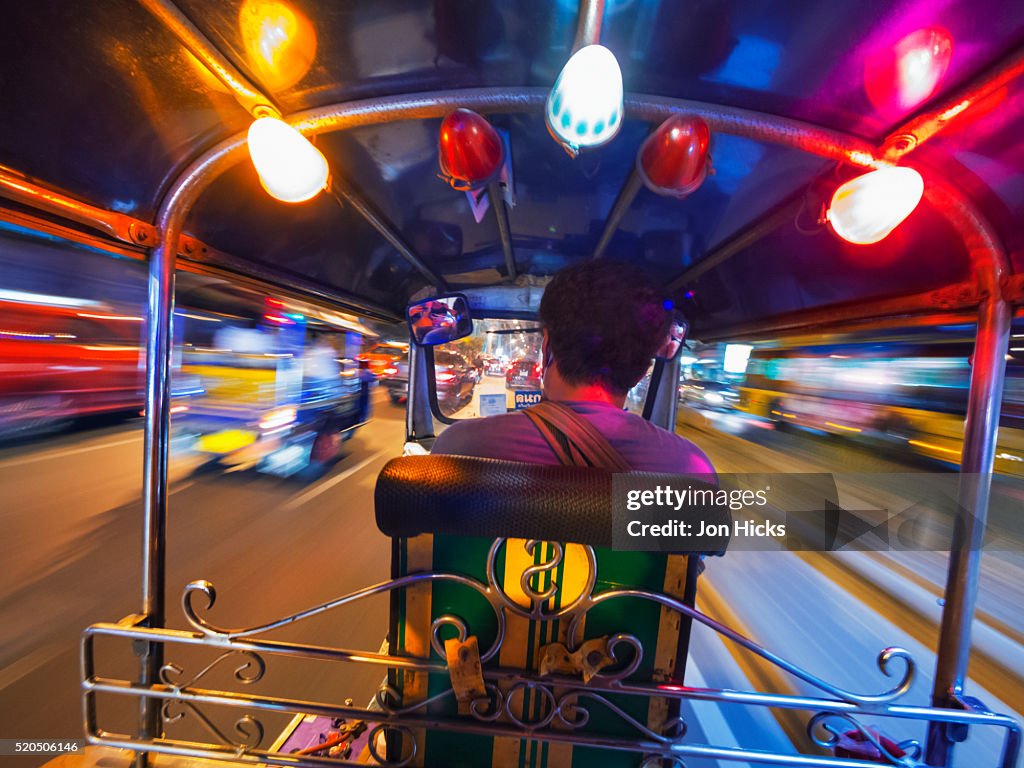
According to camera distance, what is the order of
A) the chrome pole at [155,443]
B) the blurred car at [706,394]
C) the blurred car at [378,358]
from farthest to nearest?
1. the blurred car at [378,358]
2. the blurred car at [706,394]
3. the chrome pole at [155,443]

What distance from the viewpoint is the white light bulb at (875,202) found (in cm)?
113

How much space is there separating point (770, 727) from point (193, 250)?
140 inches

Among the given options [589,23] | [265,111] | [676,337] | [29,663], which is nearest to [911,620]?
[676,337]

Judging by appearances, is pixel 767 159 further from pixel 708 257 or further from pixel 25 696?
pixel 25 696

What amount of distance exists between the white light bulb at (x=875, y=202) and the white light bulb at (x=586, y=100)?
30.3 inches

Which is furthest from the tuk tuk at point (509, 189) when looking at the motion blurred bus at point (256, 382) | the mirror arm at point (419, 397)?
the motion blurred bus at point (256, 382)

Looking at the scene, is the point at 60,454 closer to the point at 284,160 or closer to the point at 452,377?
the point at 452,377

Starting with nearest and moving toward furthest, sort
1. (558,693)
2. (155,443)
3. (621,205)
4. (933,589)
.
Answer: (558,693), (155,443), (621,205), (933,589)

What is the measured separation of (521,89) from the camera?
1.24 meters

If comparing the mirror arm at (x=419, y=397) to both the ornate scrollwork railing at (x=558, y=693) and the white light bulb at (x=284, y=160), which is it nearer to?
the white light bulb at (x=284, y=160)

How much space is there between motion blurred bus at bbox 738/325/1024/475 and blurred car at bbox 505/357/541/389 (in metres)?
1.76

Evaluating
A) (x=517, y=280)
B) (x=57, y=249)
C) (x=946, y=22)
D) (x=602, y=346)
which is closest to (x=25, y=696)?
(x=602, y=346)

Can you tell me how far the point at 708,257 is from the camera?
2.47 m

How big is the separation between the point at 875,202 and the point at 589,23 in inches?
38.0
